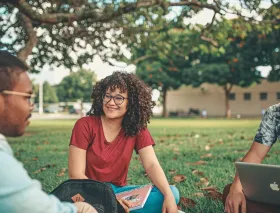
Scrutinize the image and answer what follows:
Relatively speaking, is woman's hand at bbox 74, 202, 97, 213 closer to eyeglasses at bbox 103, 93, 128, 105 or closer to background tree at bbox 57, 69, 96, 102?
eyeglasses at bbox 103, 93, 128, 105

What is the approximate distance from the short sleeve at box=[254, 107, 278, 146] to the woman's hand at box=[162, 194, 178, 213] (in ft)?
2.90

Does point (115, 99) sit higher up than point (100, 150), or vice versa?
point (115, 99)

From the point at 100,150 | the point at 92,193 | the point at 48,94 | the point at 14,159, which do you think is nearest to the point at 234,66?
the point at 100,150

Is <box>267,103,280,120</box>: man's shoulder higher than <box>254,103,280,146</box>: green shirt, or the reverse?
<box>267,103,280,120</box>: man's shoulder

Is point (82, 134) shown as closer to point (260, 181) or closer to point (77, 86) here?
point (260, 181)

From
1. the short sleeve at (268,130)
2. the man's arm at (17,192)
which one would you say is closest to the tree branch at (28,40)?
the short sleeve at (268,130)

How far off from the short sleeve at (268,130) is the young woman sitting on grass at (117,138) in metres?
0.86

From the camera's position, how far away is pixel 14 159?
5.23ft

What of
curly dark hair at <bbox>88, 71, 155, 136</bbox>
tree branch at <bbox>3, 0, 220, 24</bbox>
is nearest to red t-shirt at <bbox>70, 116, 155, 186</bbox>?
curly dark hair at <bbox>88, 71, 155, 136</bbox>

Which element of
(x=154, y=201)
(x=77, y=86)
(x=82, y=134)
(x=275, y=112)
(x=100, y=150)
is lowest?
(x=154, y=201)

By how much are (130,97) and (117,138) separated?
384mm

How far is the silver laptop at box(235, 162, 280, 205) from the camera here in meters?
2.76

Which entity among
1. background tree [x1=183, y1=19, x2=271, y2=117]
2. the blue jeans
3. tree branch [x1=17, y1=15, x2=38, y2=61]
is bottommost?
the blue jeans

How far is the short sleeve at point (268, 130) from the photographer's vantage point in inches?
140
